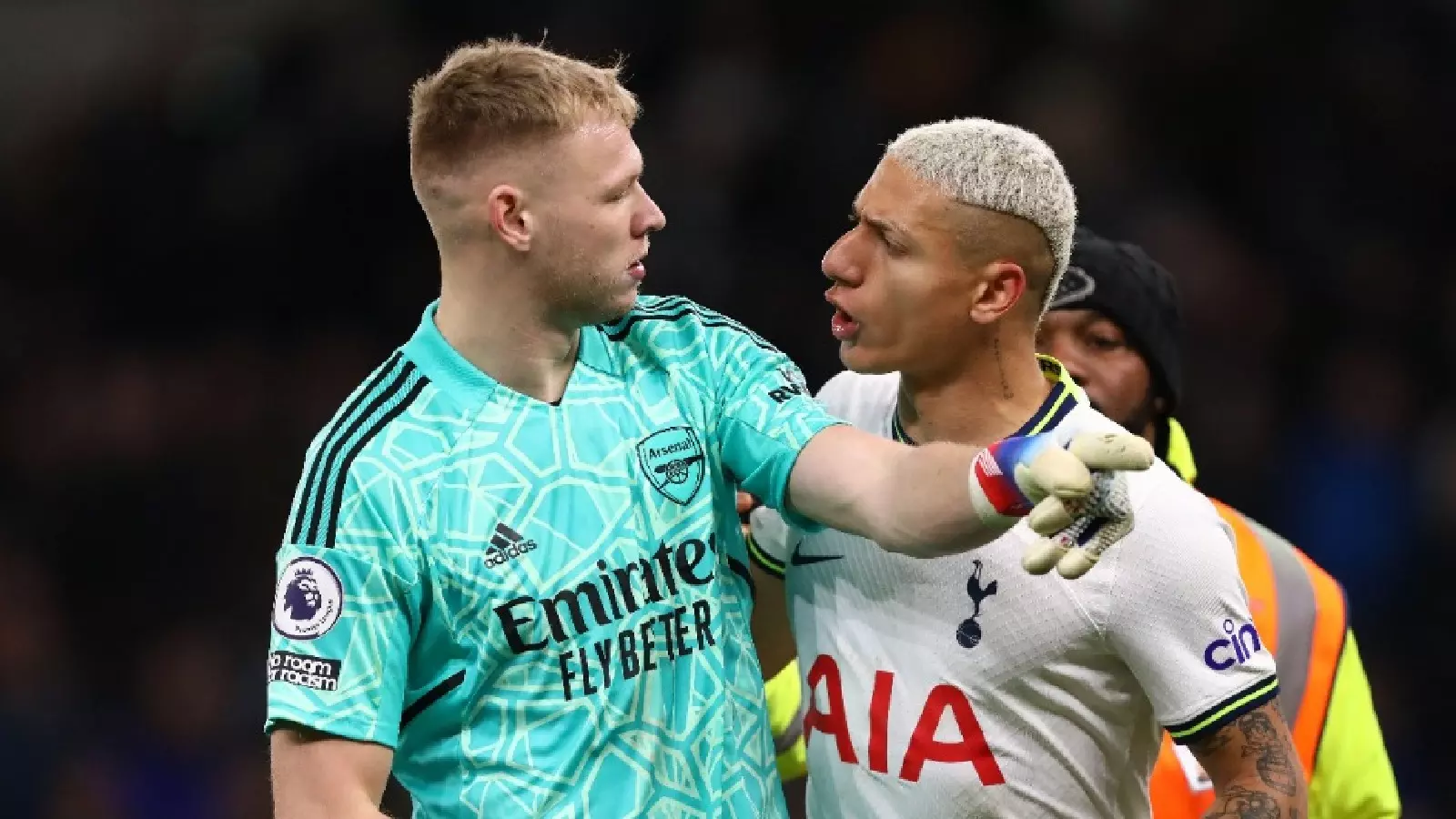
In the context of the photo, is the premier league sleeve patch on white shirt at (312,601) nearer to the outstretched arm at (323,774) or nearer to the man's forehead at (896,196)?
the outstretched arm at (323,774)

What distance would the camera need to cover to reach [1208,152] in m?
7.81

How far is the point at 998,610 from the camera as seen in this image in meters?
3.21

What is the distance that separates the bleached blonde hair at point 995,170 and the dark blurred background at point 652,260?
4.01m

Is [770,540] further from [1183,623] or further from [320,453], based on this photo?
[320,453]

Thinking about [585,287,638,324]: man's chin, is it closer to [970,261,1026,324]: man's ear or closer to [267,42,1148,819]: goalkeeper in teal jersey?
[267,42,1148,819]: goalkeeper in teal jersey

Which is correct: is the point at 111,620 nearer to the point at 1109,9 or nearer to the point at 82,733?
the point at 82,733

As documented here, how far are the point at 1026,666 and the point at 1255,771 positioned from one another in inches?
15.5

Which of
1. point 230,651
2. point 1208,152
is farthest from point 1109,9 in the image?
point 230,651

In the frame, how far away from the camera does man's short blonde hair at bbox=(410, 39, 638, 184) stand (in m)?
3.00

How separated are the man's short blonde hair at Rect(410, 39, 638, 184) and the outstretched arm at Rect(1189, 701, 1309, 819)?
1.38 meters

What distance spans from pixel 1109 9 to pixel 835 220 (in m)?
1.60

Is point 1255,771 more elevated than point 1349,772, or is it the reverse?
point 1255,771

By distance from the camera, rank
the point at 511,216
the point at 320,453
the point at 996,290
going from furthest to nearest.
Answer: the point at 996,290
the point at 511,216
the point at 320,453

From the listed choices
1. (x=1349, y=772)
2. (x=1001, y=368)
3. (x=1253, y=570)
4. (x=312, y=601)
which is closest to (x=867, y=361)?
(x=1001, y=368)
